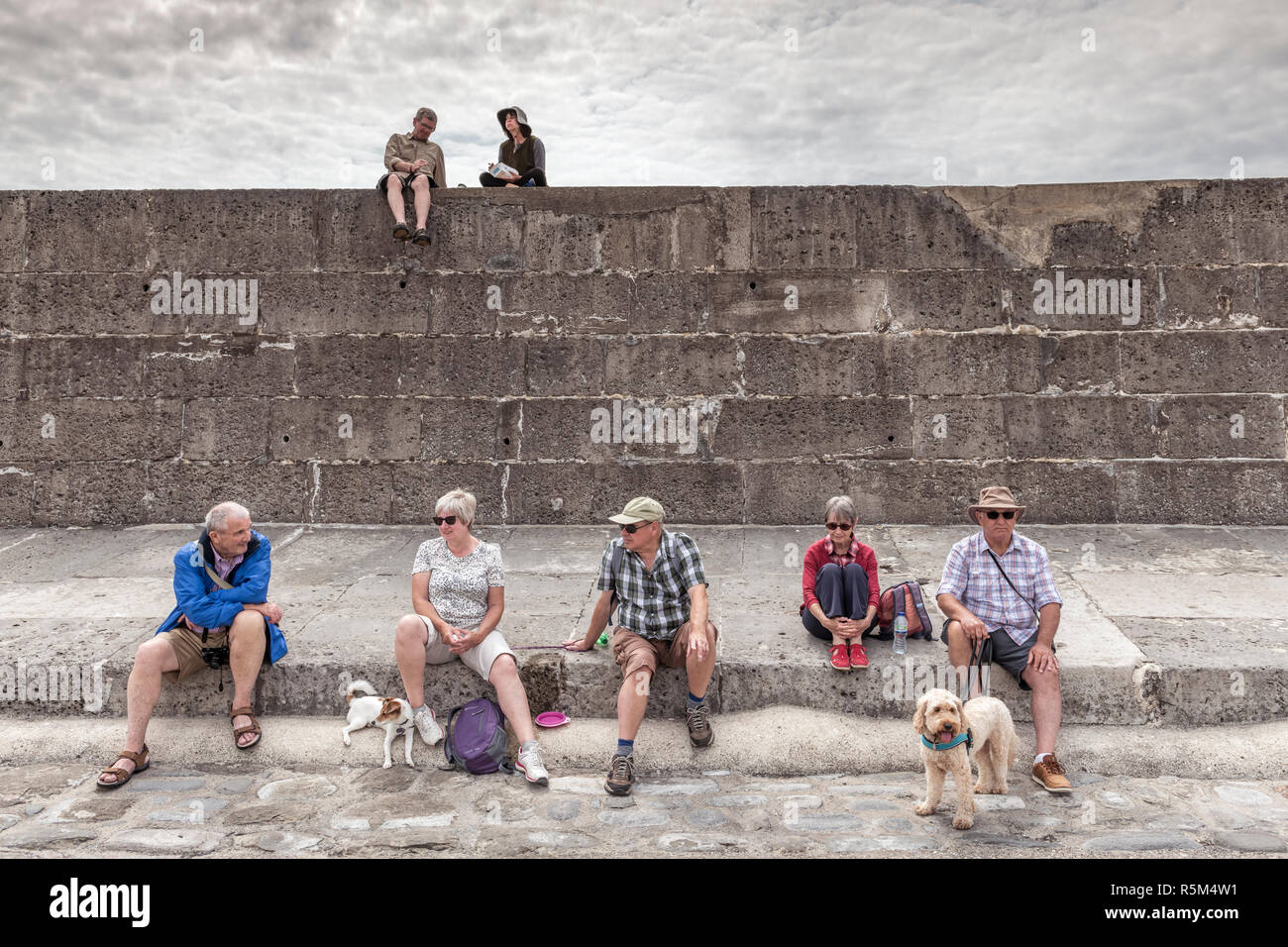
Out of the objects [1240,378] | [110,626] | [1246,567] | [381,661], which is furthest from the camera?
[1240,378]

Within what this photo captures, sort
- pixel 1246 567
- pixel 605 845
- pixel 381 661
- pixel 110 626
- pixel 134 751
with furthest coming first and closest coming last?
pixel 1246 567 → pixel 110 626 → pixel 381 661 → pixel 134 751 → pixel 605 845

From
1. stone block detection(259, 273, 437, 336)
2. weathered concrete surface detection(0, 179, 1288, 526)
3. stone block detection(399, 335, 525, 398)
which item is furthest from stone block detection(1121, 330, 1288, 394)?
stone block detection(259, 273, 437, 336)

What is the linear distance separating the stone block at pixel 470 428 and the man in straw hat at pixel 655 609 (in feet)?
9.89

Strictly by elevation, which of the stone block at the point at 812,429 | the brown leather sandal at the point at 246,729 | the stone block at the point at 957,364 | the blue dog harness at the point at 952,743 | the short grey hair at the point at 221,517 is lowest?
the brown leather sandal at the point at 246,729

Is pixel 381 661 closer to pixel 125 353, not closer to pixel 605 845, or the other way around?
pixel 605 845

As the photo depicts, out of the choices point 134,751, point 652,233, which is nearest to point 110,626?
point 134,751

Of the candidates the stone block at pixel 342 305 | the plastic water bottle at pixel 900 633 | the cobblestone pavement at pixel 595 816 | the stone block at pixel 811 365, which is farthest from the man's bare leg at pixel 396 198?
the plastic water bottle at pixel 900 633

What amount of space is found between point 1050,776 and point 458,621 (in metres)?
2.87

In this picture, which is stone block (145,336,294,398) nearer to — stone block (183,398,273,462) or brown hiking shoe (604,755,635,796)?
stone block (183,398,273,462)

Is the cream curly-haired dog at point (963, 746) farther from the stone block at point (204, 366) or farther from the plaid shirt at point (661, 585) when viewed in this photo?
the stone block at point (204, 366)

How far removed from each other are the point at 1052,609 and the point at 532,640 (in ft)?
8.65

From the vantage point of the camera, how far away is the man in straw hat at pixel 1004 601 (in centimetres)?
434

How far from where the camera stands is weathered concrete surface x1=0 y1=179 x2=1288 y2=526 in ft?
23.6

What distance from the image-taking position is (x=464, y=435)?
746cm
